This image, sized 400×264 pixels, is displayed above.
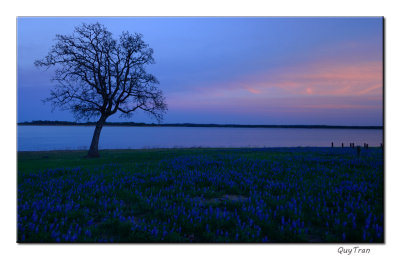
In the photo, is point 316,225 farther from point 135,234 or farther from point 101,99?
point 101,99

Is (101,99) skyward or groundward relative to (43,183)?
skyward

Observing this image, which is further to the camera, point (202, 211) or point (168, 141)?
point (168, 141)

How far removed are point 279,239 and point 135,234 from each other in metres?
2.64

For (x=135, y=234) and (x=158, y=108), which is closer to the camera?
(x=135, y=234)

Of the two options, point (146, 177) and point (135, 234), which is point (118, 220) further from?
point (146, 177)

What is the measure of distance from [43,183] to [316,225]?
26.5 ft

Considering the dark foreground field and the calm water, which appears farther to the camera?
the calm water

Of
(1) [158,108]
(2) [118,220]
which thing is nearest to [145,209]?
(2) [118,220]

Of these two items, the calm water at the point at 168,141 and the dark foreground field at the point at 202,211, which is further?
the calm water at the point at 168,141

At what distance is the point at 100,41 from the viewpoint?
57.7 ft

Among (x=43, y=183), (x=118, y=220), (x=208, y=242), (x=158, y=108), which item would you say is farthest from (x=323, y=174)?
(x=158, y=108)
